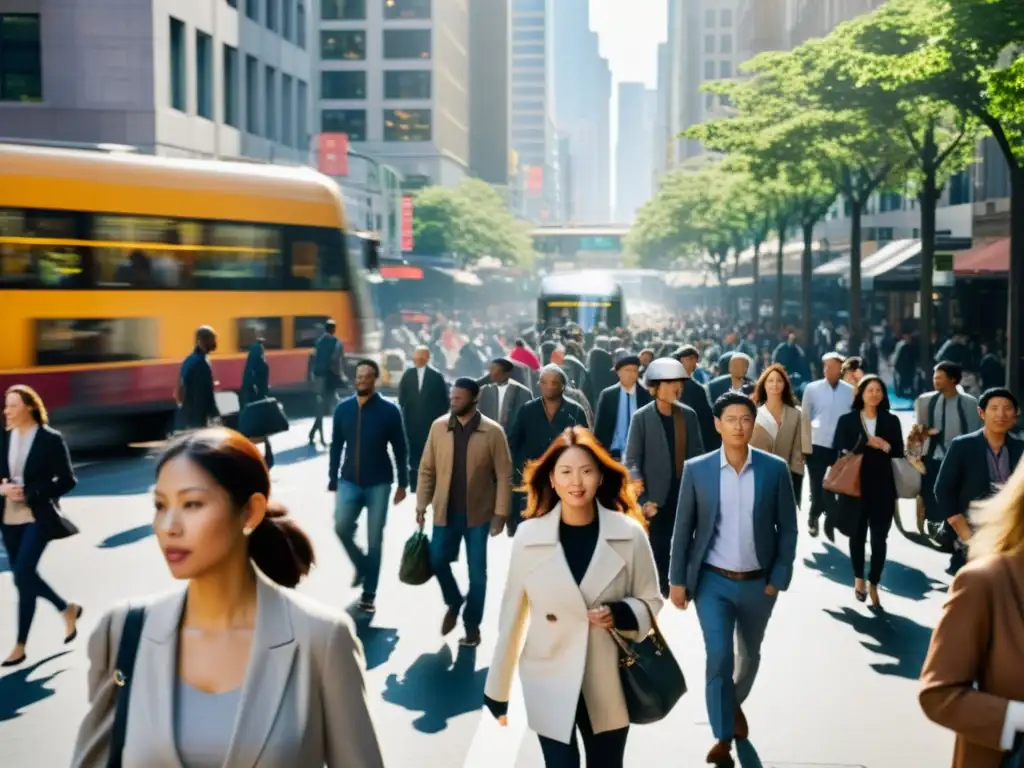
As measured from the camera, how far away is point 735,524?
22.4 ft

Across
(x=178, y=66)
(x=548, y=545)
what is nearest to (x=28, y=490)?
(x=548, y=545)

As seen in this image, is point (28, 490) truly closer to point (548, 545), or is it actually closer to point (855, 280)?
point (548, 545)

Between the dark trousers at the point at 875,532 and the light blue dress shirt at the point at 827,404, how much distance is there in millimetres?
2658

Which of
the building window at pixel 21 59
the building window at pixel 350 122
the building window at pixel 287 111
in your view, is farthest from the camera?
the building window at pixel 350 122

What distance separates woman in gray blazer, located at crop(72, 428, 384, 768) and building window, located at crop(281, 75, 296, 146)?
191ft

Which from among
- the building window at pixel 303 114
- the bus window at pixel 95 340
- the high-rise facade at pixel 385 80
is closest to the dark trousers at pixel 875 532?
the bus window at pixel 95 340

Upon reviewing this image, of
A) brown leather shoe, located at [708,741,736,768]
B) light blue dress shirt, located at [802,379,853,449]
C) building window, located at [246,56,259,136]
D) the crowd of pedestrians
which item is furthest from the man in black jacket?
building window, located at [246,56,259,136]

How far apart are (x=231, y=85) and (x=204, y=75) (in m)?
3.34

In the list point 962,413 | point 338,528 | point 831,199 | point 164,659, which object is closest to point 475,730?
point 338,528

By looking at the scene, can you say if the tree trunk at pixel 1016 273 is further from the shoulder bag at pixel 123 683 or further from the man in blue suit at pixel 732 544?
the shoulder bag at pixel 123 683

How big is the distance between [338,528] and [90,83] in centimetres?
3437

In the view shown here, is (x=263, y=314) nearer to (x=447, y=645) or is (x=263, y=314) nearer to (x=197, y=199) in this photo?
(x=197, y=199)

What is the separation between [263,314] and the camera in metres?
24.8

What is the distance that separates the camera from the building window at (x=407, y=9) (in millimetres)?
105625
